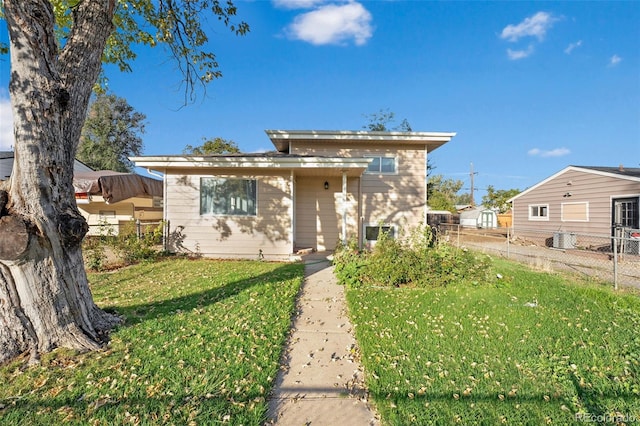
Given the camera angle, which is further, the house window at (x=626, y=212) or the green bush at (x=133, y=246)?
the house window at (x=626, y=212)

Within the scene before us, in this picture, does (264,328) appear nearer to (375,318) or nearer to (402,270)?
(375,318)

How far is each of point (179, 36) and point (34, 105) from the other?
14.3 ft

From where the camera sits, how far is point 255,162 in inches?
303

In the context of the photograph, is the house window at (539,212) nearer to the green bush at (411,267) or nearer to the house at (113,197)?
the green bush at (411,267)

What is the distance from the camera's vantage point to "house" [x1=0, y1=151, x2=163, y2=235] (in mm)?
8625

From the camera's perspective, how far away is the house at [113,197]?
28.3 feet

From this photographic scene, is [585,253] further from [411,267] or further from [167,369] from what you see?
[167,369]

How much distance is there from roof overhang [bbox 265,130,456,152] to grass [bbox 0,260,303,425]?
19.9 feet

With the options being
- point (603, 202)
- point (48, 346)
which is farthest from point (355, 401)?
point (603, 202)

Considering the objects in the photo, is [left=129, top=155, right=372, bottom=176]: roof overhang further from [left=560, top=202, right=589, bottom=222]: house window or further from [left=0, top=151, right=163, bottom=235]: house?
[left=560, top=202, right=589, bottom=222]: house window

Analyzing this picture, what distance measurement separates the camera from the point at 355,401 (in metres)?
2.29

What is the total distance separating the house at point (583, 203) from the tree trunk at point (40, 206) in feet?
37.1

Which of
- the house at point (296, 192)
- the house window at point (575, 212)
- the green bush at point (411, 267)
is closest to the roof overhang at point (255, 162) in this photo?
the house at point (296, 192)

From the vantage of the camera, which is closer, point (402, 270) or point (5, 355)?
point (5, 355)
